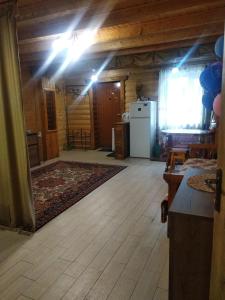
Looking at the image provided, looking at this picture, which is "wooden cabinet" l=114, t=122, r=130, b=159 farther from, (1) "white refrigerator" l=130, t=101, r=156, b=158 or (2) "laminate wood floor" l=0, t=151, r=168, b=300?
(2) "laminate wood floor" l=0, t=151, r=168, b=300

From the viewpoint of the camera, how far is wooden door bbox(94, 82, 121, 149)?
6762 mm

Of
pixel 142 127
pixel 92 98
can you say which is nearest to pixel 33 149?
pixel 92 98

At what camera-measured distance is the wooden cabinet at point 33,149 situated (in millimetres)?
5238

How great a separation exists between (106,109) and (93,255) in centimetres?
537

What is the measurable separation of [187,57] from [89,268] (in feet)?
15.0

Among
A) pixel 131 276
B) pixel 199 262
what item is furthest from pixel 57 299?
pixel 199 262

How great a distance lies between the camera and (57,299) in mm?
1610

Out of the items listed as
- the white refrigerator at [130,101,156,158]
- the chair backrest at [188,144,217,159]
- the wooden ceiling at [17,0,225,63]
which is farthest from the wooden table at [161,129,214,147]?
the wooden ceiling at [17,0,225,63]

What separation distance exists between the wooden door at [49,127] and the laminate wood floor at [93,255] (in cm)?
304

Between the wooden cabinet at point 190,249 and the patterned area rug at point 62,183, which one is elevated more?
the wooden cabinet at point 190,249

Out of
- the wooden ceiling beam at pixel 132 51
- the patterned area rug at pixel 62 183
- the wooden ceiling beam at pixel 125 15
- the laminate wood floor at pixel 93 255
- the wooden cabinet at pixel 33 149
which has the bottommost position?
the laminate wood floor at pixel 93 255

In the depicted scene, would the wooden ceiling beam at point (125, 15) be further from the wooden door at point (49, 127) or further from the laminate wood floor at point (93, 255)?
the wooden door at point (49, 127)

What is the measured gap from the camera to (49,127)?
6.02 m

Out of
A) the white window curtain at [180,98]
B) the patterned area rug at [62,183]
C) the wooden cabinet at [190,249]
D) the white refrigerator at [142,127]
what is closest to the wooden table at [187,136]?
the white window curtain at [180,98]
